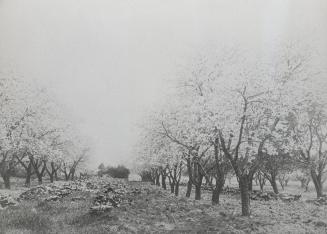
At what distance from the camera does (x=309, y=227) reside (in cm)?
884

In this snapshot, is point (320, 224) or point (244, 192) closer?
point (320, 224)

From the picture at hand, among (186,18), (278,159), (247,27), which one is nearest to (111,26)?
(186,18)

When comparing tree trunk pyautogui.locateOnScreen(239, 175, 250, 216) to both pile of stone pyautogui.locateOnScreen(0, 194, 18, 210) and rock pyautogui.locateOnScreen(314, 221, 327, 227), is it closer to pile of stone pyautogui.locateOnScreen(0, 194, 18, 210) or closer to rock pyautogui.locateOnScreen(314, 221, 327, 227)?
rock pyautogui.locateOnScreen(314, 221, 327, 227)

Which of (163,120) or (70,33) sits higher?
(70,33)

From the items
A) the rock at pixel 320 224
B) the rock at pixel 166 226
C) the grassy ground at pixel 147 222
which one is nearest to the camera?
the grassy ground at pixel 147 222

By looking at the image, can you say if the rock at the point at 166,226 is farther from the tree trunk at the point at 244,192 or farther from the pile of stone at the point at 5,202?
the pile of stone at the point at 5,202

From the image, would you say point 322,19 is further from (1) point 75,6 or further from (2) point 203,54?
(1) point 75,6

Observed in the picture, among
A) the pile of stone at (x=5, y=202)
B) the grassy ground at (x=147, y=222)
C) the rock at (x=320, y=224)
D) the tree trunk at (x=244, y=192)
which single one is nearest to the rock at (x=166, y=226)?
the grassy ground at (x=147, y=222)

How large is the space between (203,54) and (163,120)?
11.4 feet

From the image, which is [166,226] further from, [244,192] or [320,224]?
[320,224]

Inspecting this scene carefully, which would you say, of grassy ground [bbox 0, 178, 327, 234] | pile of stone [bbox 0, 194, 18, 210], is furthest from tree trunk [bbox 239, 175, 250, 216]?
pile of stone [bbox 0, 194, 18, 210]

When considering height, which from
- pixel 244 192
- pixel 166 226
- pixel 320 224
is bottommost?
pixel 166 226

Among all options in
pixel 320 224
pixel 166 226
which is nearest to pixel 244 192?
pixel 320 224

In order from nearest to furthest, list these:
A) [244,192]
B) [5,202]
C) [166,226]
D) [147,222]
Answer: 1. [166,226]
2. [147,222]
3. [244,192]
4. [5,202]
